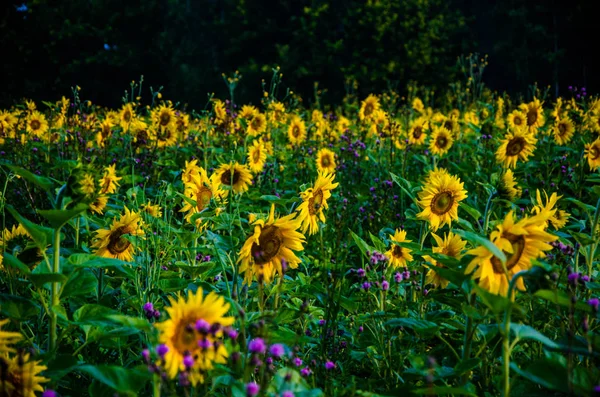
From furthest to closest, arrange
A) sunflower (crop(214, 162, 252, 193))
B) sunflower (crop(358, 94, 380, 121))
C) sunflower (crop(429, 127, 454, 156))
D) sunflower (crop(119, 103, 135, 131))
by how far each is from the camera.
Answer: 1. sunflower (crop(358, 94, 380, 121))
2. sunflower (crop(119, 103, 135, 131))
3. sunflower (crop(429, 127, 454, 156))
4. sunflower (crop(214, 162, 252, 193))

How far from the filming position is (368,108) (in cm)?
683

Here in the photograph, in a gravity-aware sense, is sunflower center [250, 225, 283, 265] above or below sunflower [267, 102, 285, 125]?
below

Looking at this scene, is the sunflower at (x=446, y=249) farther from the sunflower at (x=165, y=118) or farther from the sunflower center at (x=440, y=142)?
the sunflower at (x=165, y=118)

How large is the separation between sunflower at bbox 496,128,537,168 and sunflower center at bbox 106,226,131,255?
2939 mm

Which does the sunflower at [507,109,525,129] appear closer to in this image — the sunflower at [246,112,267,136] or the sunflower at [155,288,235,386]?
the sunflower at [246,112,267,136]

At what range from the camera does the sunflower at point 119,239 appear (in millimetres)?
2266

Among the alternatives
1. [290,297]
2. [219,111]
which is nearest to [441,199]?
[290,297]

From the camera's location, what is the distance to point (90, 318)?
1.56 m

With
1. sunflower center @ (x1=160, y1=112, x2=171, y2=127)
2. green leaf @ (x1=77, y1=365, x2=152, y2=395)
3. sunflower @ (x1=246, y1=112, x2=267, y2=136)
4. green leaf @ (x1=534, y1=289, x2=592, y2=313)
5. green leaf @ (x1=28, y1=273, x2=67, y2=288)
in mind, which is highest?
sunflower @ (x1=246, y1=112, x2=267, y2=136)

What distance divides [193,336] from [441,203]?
67.6 inches

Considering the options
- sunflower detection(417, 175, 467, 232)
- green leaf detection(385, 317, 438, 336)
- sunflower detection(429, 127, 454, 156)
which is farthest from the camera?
sunflower detection(429, 127, 454, 156)

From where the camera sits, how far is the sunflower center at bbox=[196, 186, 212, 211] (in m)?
2.79

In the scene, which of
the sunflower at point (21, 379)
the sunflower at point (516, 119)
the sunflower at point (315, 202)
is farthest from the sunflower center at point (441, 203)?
the sunflower at point (516, 119)

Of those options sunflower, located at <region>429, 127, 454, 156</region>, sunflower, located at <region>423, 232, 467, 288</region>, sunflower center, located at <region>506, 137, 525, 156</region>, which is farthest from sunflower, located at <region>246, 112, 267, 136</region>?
sunflower, located at <region>423, 232, 467, 288</region>
